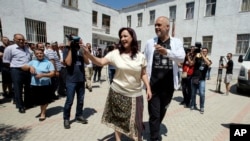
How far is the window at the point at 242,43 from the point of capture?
568 inches

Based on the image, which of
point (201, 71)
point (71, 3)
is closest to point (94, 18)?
point (71, 3)

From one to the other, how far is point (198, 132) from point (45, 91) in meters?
3.76

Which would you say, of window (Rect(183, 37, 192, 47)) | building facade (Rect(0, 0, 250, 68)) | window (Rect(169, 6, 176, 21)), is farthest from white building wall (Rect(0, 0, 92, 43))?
window (Rect(183, 37, 192, 47))

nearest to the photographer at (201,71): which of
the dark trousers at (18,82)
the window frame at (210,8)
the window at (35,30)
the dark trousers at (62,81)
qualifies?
the dark trousers at (62,81)

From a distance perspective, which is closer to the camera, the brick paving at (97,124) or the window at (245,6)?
the brick paving at (97,124)

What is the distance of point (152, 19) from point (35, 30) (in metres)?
13.7

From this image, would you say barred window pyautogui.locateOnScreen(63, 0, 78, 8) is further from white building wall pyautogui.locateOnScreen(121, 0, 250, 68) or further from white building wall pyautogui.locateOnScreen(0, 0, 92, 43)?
white building wall pyautogui.locateOnScreen(121, 0, 250, 68)

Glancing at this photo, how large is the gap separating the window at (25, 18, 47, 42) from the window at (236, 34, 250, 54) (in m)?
15.8

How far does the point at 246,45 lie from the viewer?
47.5ft

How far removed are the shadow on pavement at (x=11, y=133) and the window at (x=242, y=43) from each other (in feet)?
53.9

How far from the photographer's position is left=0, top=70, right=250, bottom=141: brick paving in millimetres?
3627

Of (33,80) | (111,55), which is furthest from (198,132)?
(33,80)

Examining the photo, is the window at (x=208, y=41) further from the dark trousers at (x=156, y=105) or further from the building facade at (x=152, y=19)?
the dark trousers at (x=156, y=105)

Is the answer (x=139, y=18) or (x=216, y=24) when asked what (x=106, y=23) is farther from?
(x=216, y=24)
